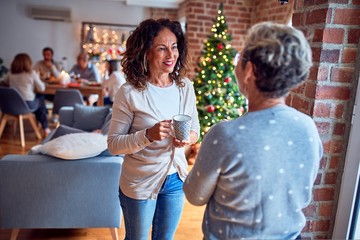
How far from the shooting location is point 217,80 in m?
4.06

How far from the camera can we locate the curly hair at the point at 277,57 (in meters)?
0.81

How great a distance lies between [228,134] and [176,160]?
660 mm

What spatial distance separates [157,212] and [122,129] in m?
0.43

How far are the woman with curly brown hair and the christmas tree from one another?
2.57m

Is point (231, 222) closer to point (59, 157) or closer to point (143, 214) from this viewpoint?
point (143, 214)

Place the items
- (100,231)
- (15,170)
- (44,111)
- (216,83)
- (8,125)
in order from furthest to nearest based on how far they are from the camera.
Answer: (8,125)
(44,111)
(216,83)
(100,231)
(15,170)

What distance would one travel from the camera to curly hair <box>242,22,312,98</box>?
2.67ft

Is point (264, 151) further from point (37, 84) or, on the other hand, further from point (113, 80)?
point (37, 84)

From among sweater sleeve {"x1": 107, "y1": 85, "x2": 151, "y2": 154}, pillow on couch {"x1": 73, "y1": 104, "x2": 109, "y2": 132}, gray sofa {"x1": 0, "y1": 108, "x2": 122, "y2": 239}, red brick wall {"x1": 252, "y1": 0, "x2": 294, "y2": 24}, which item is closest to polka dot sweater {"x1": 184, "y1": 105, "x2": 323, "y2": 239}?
sweater sleeve {"x1": 107, "y1": 85, "x2": 151, "y2": 154}

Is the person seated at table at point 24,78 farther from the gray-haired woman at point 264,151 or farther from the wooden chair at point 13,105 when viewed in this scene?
the gray-haired woman at point 264,151

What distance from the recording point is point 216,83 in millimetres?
4066

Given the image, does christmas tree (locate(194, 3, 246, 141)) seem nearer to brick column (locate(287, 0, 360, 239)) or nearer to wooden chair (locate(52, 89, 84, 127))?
wooden chair (locate(52, 89, 84, 127))

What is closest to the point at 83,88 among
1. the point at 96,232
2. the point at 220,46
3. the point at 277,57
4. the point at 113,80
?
the point at 113,80

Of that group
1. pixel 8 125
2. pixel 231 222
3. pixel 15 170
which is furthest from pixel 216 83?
pixel 8 125
